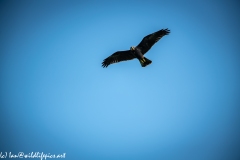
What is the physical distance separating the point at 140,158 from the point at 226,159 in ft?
94.8

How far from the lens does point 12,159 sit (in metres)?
33.0

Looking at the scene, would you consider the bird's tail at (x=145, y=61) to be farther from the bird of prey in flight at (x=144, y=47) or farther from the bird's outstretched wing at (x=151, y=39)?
the bird's outstretched wing at (x=151, y=39)

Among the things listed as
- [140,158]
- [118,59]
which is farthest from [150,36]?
[140,158]

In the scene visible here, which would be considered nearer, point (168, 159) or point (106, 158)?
point (168, 159)

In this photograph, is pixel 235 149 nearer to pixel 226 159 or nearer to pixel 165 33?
pixel 226 159

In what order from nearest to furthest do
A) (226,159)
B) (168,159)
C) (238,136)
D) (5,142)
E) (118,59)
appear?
(118,59), (226,159), (238,136), (5,142), (168,159)

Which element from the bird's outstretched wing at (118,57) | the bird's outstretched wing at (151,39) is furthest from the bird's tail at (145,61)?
the bird's outstretched wing at (118,57)

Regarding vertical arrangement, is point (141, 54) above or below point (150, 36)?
below

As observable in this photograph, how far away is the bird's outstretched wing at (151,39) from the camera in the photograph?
9.48m

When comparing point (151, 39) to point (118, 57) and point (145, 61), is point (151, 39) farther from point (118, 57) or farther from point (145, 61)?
point (118, 57)

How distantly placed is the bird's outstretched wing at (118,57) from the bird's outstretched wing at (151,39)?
76cm

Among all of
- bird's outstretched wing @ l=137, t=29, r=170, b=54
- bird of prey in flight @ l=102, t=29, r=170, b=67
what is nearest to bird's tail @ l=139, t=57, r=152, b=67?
bird of prey in flight @ l=102, t=29, r=170, b=67

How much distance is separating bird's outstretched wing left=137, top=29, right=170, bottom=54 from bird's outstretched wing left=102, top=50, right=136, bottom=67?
0.76 metres

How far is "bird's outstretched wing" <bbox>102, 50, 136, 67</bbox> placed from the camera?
10.2 m
